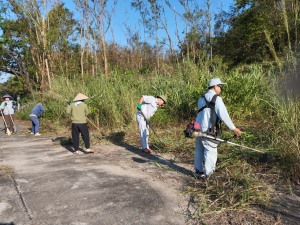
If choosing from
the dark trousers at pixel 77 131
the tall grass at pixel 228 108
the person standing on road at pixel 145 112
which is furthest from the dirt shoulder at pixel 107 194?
the dark trousers at pixel 77 131

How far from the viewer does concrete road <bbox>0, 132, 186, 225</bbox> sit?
356 cm

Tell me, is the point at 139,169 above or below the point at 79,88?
below

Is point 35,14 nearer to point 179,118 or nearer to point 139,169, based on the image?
point 179,118

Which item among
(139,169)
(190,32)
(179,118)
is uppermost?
(190,32)

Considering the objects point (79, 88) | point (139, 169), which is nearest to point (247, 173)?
point (139, 169)

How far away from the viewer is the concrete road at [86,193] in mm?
3559

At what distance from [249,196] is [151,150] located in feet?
11.7

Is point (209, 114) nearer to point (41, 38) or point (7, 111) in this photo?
point (7, 111)

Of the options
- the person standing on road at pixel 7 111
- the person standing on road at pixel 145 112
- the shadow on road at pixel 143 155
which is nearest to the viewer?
the shadow on road at pixel 143 155

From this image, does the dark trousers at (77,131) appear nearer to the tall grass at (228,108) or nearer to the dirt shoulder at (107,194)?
the dirt shoulder at (107,194)

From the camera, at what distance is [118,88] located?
A: 10.8 meters

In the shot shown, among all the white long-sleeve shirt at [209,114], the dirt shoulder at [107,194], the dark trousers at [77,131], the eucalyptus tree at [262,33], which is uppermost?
the eucalyptus tree at [262,33]

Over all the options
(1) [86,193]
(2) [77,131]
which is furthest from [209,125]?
(2) [77,131]

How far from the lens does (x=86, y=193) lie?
434 centimetres
